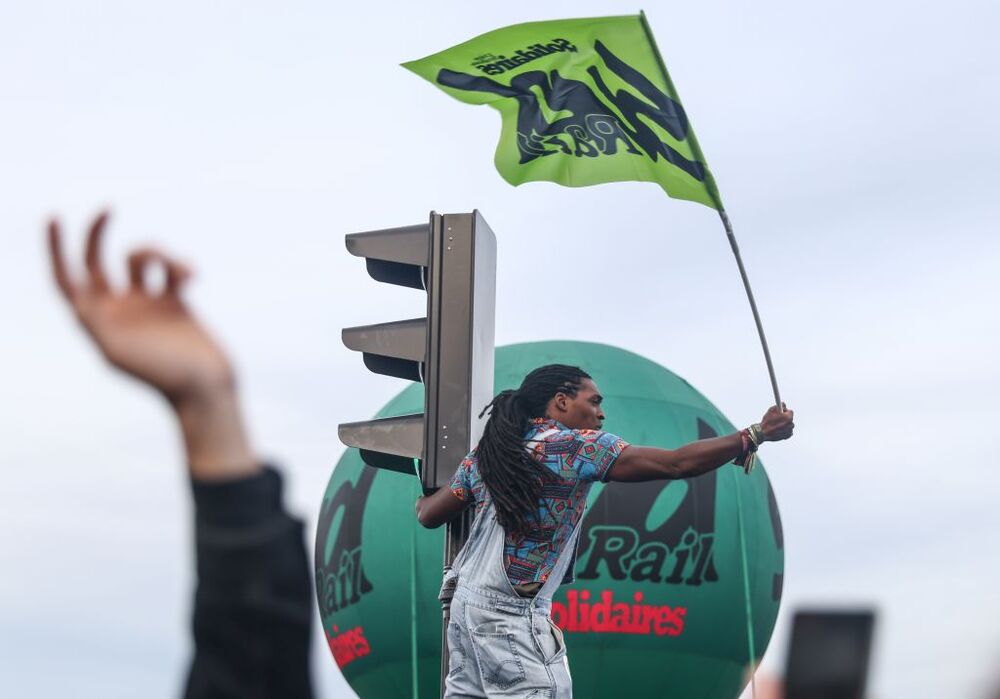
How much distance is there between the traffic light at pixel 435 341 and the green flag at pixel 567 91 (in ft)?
5.55

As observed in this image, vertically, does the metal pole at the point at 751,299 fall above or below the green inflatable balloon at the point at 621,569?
above

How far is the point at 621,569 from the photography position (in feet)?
47.6

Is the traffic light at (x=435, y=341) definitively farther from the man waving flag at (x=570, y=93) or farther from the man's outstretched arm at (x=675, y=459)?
the man waving flag at (x=570, y=93)

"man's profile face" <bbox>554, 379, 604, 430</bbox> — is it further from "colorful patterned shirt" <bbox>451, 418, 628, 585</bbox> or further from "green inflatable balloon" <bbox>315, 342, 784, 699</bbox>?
"green inflatable balloon" <bbox>315, 342, 784, 699</bbox>

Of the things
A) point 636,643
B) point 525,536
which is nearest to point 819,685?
point 525,536

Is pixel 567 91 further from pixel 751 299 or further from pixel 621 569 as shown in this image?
pixel 621 569

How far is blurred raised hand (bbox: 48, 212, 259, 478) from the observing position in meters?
1.51

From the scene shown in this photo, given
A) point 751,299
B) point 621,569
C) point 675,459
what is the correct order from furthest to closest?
point 621,569 → point 751,299 → point 675,459

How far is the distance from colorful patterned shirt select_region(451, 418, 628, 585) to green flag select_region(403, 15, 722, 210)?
9.44 ft

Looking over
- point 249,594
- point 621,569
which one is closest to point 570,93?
point 249,594

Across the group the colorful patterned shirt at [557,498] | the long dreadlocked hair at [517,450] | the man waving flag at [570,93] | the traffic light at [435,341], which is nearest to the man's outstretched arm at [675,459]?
the colorful patterned shirt at [557,498]

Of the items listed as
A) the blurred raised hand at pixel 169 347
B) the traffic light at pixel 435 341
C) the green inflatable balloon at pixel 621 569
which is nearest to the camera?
the blurred raised hand at pixel 169 347

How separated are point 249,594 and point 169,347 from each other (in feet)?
0.95

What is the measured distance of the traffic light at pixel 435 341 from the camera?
557 centimetres
